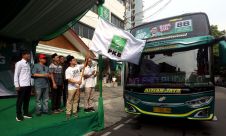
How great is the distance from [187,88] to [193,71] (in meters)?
0.51

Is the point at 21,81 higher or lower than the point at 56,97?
higher

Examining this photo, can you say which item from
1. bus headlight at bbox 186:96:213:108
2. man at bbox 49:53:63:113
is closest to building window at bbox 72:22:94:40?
man at bbox 49:53:63:113

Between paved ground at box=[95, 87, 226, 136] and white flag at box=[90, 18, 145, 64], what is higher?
white flag at box=[90, 18, 145, 64]

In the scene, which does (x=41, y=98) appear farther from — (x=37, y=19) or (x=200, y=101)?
(x=200, y=101)

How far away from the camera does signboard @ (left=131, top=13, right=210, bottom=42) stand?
7555 mm

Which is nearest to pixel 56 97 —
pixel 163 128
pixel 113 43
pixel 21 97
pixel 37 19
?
pixel 21 97

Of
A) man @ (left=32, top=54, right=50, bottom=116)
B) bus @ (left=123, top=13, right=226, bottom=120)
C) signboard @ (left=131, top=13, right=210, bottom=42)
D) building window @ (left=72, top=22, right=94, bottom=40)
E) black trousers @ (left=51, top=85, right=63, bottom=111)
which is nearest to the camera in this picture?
bus @ (left=123, top=13, right=226, bottom=120)

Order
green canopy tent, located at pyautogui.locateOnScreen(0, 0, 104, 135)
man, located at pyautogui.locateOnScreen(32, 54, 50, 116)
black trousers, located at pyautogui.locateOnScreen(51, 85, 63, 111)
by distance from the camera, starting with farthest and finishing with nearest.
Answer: black trousers, located at pyautogui.locateOnScreen(51, 85, 63, 111) < man, located at pyautogui.locateOnScreen(32, 54, 50, 116) < green canopy tent, located at pyautogui.locateOnScreen(0, 0, 104, 135)

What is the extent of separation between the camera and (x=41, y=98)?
26.7 feet

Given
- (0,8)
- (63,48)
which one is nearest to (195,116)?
(0,8)

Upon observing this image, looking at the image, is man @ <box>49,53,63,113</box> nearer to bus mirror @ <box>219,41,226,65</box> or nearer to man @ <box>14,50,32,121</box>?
man @ <box>14,50,32,121</box>

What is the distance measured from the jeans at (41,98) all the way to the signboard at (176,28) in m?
3.31

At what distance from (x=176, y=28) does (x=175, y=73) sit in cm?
139

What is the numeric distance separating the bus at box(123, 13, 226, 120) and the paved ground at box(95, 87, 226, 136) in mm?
511
